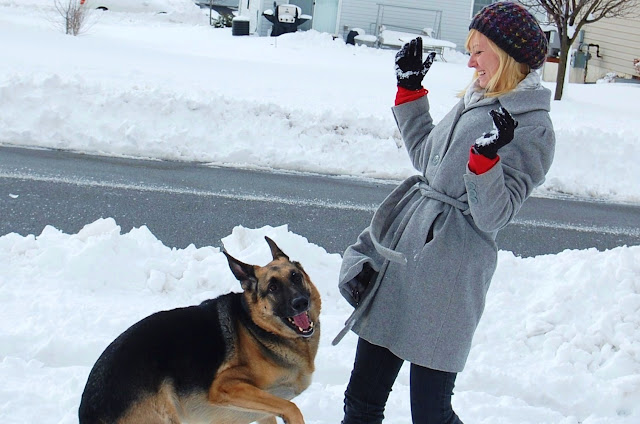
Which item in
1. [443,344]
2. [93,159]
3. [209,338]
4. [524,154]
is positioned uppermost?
[524,154]

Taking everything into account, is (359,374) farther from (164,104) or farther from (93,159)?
(164,104)

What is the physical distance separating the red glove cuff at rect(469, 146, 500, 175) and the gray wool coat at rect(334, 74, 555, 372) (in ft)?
0.36

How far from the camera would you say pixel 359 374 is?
304 centimetres

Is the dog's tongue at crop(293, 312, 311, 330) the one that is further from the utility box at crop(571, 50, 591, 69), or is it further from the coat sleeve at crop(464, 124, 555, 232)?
the utility box at crop(571, 50, 591, 69)

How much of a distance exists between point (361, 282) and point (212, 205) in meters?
5.22

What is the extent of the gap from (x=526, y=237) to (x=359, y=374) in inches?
211

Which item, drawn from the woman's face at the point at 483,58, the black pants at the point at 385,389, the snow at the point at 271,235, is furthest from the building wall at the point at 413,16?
the black pants at the point at 385,389

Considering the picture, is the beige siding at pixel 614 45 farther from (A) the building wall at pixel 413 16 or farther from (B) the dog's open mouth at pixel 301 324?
(B) the dog's open mouth at pixel 301 324

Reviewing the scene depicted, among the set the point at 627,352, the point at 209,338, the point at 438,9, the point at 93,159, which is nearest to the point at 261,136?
the point at 93,159

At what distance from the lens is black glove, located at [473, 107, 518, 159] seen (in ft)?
8.11

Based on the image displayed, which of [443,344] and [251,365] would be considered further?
[251,365]

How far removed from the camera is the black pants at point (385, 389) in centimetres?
289

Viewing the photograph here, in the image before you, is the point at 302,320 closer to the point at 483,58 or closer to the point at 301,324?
the point at 301,324

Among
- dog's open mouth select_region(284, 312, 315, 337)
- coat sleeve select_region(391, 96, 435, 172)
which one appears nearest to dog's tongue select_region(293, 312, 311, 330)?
dog's open mouth select_region(284, 312, 315, 337)
